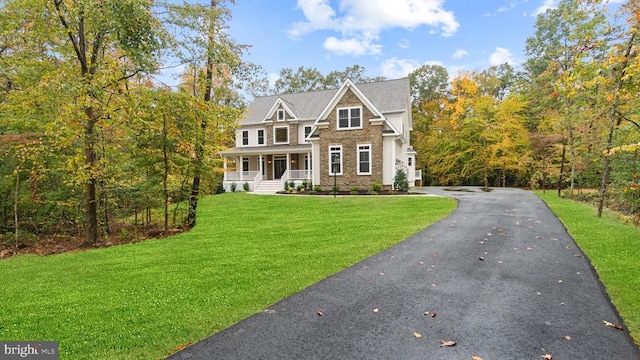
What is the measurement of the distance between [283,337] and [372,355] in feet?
2.88

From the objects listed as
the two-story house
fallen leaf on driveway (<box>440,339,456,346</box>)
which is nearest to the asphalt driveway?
fallen leaf on driveway (<box>440,339,456,346</box>)

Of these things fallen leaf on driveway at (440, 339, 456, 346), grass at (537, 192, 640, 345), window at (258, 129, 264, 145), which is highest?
window at (258, 129, 264, 145)

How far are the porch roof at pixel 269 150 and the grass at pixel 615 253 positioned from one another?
16.6 m

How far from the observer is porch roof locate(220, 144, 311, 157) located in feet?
77.8

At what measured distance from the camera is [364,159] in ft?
65.3

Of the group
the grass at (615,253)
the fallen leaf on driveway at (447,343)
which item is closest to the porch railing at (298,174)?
the grass at (615,253)

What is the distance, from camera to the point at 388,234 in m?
8.01

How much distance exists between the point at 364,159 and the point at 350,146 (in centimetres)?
121

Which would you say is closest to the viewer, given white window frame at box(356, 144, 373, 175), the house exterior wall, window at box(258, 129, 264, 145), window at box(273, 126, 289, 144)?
the house exterior wall

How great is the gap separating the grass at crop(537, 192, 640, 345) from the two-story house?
10708 millimetres

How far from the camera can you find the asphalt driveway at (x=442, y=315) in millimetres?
2904

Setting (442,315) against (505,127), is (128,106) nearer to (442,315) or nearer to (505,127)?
(442,315)

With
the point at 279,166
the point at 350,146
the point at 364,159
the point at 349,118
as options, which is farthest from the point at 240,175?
the point at 364,159

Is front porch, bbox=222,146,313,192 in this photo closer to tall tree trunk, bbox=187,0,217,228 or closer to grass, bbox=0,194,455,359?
tall tree trunk, bbox=187,0,217,228
